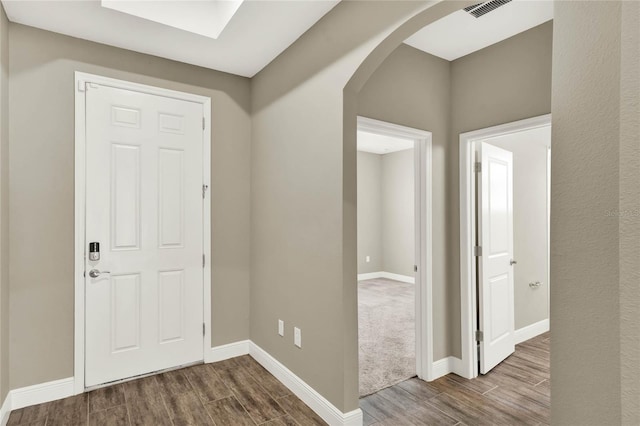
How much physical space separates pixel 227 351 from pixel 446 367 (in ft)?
6.32

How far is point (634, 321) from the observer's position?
660 millimetres

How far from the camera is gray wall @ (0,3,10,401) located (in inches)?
84.5

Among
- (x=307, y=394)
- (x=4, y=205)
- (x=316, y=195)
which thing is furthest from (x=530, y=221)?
(x=4, y=205)

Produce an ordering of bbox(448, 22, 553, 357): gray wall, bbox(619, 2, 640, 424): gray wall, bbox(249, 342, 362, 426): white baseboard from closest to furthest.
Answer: bbox(619, 2, 640, 424): gray wall, bbox(249, 342, 362, 426): white baseboard, bbox(448, 22, 553, 357): gray wall

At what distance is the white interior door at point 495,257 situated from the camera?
115 inches

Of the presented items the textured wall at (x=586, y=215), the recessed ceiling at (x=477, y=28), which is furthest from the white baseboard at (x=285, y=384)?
the recessed ceiling at (x=477, y=28)

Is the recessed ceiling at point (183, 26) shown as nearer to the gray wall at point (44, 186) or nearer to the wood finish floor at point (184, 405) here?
the gray wall at point (44, 186)

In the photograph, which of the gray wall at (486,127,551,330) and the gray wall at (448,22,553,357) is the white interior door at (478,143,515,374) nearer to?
the gray wall at (448,22,553,357)

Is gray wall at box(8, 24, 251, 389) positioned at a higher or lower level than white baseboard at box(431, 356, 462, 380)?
higher

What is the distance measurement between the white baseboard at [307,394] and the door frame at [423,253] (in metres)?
0.92

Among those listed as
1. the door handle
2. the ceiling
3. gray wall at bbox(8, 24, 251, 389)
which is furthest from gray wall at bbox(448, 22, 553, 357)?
the door handle

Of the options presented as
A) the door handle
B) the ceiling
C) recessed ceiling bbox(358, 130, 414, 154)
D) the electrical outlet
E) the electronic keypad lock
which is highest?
recessed ceiling bbox(358, 130, 414, 154)

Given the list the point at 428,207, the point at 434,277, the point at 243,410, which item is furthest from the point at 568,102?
the point at 243,410

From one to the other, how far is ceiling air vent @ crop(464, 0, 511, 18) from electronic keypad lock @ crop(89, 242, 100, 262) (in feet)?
10.2
